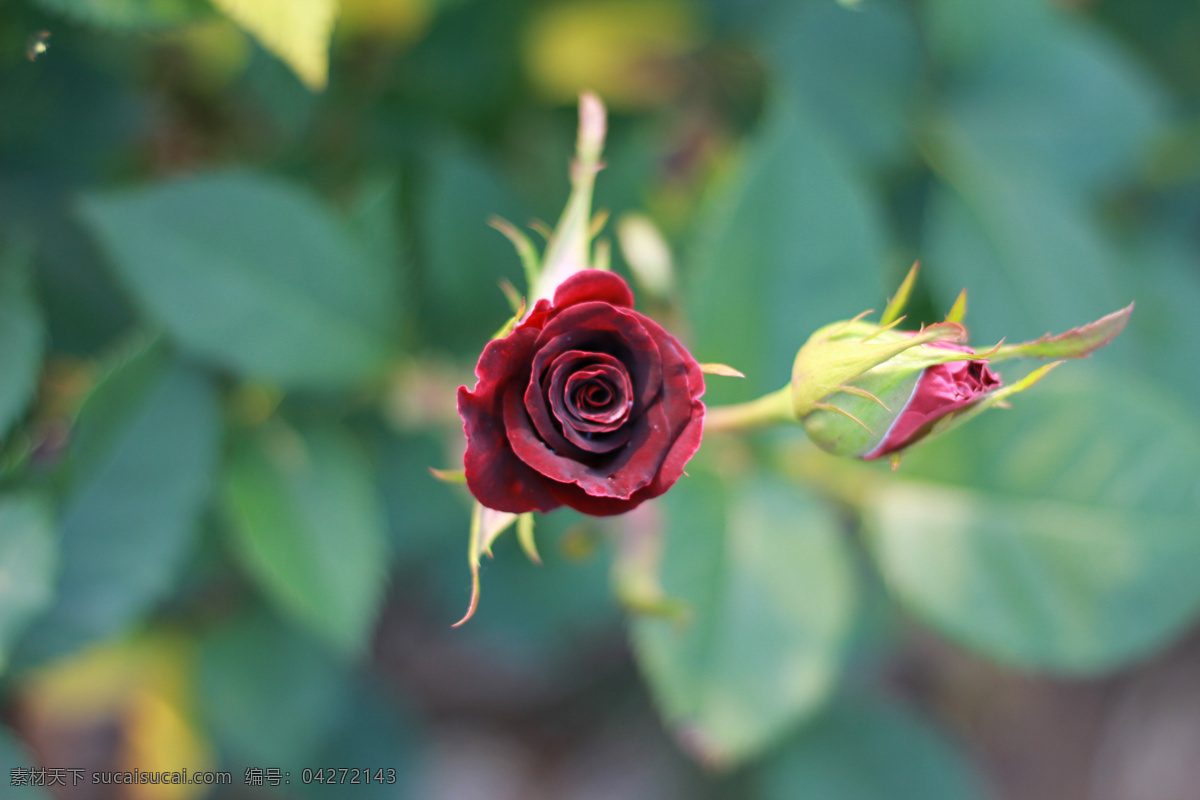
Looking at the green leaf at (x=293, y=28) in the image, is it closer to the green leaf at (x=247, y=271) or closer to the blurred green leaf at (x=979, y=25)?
the green leaf at (x=247, y=271)

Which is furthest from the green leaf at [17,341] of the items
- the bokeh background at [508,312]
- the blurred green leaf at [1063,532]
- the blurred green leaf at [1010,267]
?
the blurred green leaf at [1010,267]

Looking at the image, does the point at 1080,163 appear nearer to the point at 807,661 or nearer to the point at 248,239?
the point at 807,661

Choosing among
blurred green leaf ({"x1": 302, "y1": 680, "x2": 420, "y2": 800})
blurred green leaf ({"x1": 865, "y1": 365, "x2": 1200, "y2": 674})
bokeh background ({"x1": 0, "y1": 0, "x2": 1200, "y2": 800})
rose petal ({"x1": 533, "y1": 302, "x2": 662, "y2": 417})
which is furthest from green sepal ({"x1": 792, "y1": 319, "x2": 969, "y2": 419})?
blurred green leaf ({"x1": 302, "y1": 680, "x2": 420, "y2": 800})

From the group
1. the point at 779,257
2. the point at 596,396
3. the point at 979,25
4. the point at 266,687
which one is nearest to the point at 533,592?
the point at 266,687

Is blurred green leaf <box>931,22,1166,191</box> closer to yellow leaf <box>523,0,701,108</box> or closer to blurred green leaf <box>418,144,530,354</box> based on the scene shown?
yellow leaf <box>523,0,701,108</box>

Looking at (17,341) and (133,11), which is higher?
(133,11)

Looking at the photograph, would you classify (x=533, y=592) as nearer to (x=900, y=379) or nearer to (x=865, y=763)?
(x=865, y=763)
